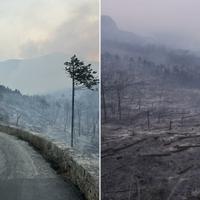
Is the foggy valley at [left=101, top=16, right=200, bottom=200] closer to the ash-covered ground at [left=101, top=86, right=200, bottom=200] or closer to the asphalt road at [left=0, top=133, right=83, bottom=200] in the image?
the ash-covered ground at [left=101, top=86, right=200, bottom=200]

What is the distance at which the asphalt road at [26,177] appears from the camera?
5.33 meters

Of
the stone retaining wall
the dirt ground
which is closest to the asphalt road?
the stone retaining wall

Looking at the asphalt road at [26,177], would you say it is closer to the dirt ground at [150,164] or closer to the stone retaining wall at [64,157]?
the stone retaining wall at [64,157]

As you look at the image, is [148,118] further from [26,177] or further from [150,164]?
[26,177]

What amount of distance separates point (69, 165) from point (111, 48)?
43.8 inches

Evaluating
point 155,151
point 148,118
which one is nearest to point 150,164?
point 155,151

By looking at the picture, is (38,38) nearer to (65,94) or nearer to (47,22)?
(47,22)

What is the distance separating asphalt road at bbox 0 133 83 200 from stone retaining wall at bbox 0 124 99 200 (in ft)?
0.17

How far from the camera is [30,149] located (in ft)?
18.0

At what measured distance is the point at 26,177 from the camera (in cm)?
539

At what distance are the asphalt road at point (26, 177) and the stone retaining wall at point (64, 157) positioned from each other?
2.1 inches

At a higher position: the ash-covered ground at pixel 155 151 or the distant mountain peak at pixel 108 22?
the distant mountain peak at pixel 108 22

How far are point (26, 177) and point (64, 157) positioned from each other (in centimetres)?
38

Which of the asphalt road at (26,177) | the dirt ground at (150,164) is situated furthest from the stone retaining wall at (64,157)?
the dirt ground at (150,164)
